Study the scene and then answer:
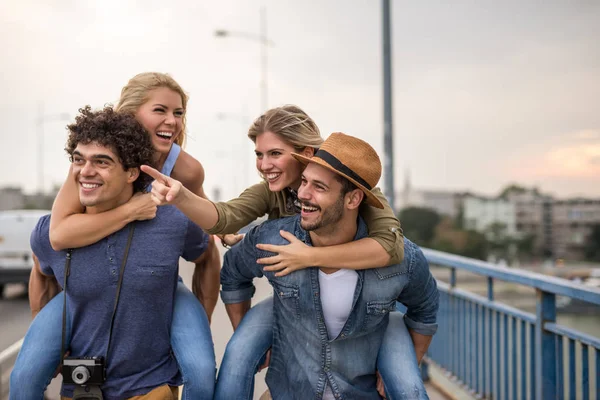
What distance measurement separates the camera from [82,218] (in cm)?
258

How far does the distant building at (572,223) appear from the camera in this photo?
144 m

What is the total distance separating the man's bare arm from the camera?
9.57 feet

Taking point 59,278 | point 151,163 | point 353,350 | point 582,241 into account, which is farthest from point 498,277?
point 582,241

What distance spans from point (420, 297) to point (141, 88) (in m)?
1.91

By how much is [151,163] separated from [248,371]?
3.59 ft

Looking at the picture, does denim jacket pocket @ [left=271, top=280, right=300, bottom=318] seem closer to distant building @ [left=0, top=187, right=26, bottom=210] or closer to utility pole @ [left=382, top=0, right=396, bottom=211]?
utility pole @ [left=382, top=0, right=396, bottom=211]

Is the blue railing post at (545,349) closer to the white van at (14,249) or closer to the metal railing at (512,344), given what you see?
the metal railing at (512,344)

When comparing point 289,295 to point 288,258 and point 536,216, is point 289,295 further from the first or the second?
point 536,216

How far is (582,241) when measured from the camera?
150m

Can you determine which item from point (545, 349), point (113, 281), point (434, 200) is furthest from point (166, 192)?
point (434, 200)

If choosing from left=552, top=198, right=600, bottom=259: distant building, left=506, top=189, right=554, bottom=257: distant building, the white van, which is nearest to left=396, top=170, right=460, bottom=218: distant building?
left=506, top=189, right=554, bottom=257: distant building

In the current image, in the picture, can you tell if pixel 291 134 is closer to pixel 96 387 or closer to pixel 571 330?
pixel 96 387

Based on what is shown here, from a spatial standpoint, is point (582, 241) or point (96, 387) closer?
point (96, 387)

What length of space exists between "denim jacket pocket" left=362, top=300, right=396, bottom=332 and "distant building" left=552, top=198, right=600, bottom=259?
488 feet
